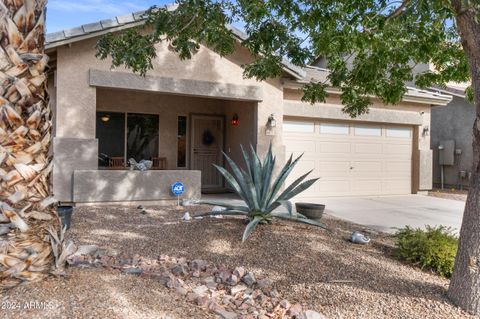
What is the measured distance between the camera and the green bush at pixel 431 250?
4.36 metres

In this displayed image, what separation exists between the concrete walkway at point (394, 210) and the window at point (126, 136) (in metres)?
2.57

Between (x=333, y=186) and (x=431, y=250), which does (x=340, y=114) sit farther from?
(x=431, y=250)

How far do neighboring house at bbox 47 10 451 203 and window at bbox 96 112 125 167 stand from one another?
0.03 m

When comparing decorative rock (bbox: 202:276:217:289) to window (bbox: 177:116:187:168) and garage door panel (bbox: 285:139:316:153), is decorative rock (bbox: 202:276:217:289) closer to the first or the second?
garage door panel (bbox: 285:139:316:153)

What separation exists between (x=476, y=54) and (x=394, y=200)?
322 inches

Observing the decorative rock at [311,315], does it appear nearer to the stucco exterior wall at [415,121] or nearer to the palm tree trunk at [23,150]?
the palm tree trunk at [23,150]

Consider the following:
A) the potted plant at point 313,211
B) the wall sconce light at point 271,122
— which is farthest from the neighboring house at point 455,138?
the potted plant at point 313,211

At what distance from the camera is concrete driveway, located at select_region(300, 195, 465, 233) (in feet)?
25.0

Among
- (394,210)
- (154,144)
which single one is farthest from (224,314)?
(154,144)

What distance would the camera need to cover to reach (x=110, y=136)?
10.6 metres

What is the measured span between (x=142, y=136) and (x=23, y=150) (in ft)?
29.1

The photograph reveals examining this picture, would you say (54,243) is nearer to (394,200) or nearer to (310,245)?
(310,245)

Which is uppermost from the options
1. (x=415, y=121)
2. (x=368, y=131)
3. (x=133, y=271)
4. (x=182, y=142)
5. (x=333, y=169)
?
(x=415, y=121)

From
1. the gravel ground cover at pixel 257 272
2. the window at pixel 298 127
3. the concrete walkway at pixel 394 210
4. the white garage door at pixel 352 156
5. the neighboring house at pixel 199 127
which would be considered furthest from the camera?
the white garage door at pixel 352 156
